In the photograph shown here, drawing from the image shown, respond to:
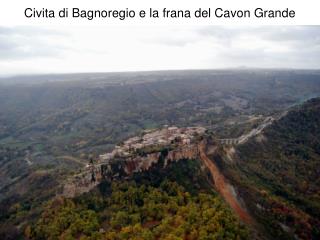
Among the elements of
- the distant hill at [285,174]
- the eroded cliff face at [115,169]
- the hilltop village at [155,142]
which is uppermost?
the hilltop village at [155,142]

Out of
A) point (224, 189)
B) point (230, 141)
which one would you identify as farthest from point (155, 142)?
point (230, 141)

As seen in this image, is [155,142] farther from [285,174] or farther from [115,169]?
[285,174]

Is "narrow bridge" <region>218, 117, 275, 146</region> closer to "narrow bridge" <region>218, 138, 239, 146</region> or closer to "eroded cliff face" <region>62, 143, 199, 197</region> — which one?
"narrow bridge" <region>218, 138, 239, 146</region>

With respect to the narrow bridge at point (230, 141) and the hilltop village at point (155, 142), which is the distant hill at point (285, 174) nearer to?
the narrow bridge at point (230, 141)

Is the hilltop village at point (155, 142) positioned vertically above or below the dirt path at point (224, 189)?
above

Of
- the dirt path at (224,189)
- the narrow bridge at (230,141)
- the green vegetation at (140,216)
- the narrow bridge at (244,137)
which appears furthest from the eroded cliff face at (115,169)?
the narrow bridge at (230,141)
